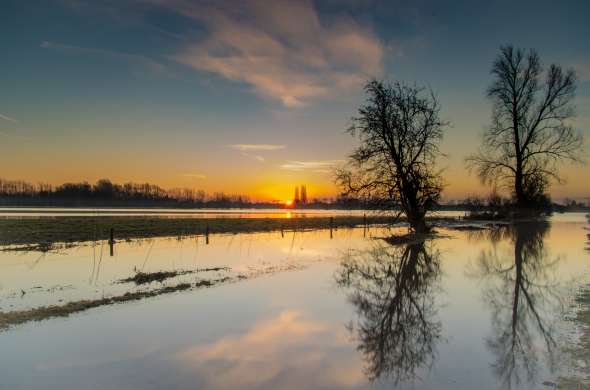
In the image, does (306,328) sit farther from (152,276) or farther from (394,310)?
(152,276)

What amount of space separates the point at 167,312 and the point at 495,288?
406 inches

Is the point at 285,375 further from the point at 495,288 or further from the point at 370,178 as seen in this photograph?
the point at 370,178

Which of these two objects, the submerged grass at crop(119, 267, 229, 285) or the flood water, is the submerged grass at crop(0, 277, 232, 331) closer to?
the flood water

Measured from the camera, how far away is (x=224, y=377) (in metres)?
7.29

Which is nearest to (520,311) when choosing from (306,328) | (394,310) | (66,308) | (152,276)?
(394,310)

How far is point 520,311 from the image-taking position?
1126 cm

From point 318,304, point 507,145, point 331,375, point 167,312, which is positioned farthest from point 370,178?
point 331,375

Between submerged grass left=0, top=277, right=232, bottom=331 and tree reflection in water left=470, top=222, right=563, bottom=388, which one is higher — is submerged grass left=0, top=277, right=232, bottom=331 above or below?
below

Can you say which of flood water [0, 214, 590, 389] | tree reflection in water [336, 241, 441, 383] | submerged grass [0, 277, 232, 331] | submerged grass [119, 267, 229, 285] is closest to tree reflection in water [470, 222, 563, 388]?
flood water [0, 214, 590, 389]

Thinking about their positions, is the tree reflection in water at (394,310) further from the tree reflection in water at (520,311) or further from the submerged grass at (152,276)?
the submerged grass at (152,276)

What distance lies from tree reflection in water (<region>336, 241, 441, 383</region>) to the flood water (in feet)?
0.16

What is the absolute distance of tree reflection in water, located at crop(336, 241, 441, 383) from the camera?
26.5 feet

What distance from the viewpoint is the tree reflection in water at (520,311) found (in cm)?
768

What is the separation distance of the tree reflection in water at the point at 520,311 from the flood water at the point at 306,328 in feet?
0.15
